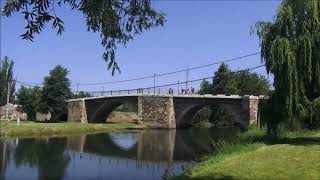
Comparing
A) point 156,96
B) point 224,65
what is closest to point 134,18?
point 156,96

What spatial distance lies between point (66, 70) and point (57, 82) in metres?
2.17

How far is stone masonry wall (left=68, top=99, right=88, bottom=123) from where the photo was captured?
82250 mm

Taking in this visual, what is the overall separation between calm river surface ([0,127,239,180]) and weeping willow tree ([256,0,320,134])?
5.49m

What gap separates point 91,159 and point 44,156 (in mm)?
3062

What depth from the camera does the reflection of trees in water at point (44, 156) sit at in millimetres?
25234

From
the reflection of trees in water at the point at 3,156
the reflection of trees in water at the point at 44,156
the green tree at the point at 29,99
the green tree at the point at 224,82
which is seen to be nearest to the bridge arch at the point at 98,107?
the green tree at the point at 29,99

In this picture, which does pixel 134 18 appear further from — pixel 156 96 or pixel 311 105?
pixel 156 96

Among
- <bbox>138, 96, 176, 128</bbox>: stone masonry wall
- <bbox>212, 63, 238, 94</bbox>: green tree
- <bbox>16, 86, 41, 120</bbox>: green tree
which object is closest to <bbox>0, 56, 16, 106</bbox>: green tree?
<bbox>16, 86, 41, 120</bbox>: green tree

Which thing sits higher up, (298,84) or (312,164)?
(298,84)

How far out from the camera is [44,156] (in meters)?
32.4

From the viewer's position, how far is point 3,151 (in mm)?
34062

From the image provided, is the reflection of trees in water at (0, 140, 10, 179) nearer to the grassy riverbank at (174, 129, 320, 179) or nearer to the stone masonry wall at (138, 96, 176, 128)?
the grassy riverbank at (174, 129, 320, 179)

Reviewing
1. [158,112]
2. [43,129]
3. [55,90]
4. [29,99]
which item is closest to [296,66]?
[43,129]

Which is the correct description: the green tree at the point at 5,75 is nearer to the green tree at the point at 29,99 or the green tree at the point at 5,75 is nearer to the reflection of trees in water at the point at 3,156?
the green tree at the point at 29,99
